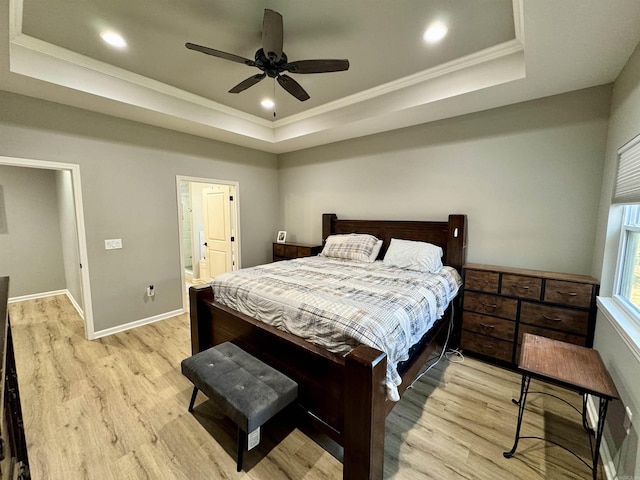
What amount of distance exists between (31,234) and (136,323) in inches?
116

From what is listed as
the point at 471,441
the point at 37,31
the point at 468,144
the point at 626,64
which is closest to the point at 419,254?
the point at 468,144

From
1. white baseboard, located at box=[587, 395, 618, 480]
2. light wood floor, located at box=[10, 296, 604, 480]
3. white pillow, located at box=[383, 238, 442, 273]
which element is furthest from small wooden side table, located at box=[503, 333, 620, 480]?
white pillow, located at box=[383, 238, 442, 273]

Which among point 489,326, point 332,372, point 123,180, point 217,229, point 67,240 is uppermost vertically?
point 123,180

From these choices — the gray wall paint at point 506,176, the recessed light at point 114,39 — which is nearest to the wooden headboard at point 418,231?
the gray wall paint at point 506,176

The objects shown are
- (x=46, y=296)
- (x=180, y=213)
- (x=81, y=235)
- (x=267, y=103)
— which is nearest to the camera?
(x=81, y=235)

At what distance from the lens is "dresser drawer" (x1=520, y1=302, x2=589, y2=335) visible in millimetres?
2242

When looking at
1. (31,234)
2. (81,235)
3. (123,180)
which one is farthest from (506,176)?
(31,234)

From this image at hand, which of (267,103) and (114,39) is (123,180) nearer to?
(114,39)

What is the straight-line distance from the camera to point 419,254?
3.01 meters

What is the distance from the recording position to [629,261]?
1.91 m

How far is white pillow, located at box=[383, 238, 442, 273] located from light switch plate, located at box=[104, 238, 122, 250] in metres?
3.27

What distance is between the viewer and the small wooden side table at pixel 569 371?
1.38m

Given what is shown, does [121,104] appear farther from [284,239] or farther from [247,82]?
[284,239]

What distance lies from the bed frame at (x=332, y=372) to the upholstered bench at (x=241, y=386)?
123 millimetres
